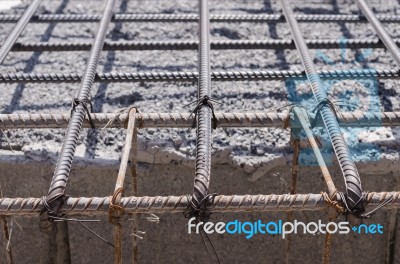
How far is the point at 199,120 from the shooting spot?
222 cm

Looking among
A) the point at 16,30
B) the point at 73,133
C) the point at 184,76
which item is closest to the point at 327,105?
the point at 184,76

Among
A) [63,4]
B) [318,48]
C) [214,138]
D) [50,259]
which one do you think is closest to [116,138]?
[214,138]

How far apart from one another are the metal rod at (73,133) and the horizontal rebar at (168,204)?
0.13 feet

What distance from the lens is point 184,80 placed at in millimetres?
2818

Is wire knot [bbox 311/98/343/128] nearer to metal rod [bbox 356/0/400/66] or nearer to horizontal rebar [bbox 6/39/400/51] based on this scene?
metal rod [bbox 356/0/400/66]

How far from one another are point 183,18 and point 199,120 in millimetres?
1334

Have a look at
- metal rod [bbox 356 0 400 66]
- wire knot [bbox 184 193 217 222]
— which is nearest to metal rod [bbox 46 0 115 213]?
wire knot [bbox 184 193 217 222]

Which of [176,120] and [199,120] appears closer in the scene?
[199,120]

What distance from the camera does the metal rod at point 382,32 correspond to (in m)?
2.81

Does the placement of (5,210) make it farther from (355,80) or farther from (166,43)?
(355,80)

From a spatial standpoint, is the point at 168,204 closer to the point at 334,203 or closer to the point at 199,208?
the point at 199,208

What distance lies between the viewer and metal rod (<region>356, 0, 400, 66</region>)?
2.81 metres

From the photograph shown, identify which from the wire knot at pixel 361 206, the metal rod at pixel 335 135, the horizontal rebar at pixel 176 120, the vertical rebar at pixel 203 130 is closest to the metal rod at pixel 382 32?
the metal rod at pixel 335 135

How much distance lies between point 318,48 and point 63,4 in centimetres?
173
